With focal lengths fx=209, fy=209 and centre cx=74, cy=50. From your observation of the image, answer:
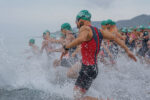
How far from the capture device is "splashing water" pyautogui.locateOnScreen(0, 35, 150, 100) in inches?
193

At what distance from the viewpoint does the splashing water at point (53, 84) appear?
491 cm

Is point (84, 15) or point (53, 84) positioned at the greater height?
point (84, 15)

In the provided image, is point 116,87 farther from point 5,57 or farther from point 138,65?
point 138,65

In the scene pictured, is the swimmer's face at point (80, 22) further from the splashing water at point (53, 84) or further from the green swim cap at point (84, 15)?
the splashing water at point (53, 84)

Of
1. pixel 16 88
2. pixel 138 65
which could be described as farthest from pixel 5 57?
pixel 138 65

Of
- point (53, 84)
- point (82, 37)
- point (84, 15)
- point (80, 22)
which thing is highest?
point (84, 15)

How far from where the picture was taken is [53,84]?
6191mm

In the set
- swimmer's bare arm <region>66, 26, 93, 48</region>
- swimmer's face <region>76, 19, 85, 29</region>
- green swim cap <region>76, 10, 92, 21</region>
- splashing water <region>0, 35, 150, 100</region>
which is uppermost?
green swim cap <region>76, 10, 92, 21</region>

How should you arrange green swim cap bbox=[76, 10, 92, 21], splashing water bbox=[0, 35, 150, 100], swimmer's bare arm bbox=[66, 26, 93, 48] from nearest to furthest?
swimmer's bare arm bbox=[66, 26, 93, 48]
green swim cap bbox=[76, 10, 92, 21]
splashing water bbox=[0, 35, 150, 100]

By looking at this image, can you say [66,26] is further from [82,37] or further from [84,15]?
[82,37]

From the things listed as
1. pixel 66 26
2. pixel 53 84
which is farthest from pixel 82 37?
pixel 53 84

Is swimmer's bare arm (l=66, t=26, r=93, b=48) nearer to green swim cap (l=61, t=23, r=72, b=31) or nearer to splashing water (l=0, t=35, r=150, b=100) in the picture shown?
splashing water (l=0, t=35, r=150, b=100)

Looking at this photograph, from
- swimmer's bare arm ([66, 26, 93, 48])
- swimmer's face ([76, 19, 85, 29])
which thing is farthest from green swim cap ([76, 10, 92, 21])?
swimmer's bare arm ([66, 26, 93, 48])

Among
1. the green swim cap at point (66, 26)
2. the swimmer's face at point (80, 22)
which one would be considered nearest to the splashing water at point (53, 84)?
the green swim cap at point (66, 26)
